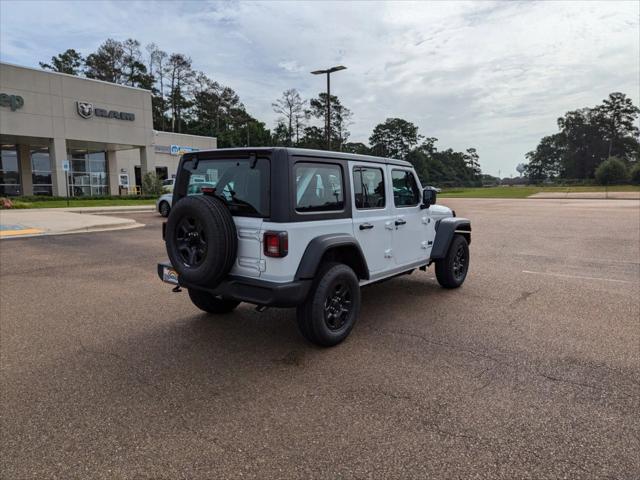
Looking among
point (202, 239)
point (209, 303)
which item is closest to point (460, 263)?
point (209, 303)

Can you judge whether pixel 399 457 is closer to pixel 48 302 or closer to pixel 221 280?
pixel 221 280

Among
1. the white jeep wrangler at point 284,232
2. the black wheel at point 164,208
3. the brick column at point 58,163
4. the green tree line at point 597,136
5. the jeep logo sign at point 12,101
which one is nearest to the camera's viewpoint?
the white jeep wrangler at point 284,232

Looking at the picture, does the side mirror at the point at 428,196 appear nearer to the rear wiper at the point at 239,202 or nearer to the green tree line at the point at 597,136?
the rear wiper at the point at 239,202

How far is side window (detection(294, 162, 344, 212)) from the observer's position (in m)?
3.98

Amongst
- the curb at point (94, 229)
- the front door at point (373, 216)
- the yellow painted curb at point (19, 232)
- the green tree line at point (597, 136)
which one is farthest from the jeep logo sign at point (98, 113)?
the green tree line at point (597, 136)

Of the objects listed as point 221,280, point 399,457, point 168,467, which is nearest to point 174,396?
point 168,467

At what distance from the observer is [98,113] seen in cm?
3198

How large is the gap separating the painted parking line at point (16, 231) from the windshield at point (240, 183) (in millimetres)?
10760

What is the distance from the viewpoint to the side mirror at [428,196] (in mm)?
5586

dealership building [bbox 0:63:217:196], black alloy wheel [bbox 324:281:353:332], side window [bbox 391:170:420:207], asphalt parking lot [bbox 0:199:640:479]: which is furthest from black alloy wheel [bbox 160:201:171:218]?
black alloy wheel [bbox 324:281:353:332]

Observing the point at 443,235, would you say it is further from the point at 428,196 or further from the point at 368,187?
the point at 368,187

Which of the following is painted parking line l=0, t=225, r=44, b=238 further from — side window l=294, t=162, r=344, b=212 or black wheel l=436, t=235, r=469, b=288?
black wheel l=436, t=235, r=469, b=288

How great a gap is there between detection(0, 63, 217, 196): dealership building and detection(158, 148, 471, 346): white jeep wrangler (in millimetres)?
25331

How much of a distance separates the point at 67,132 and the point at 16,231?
20768 mm
